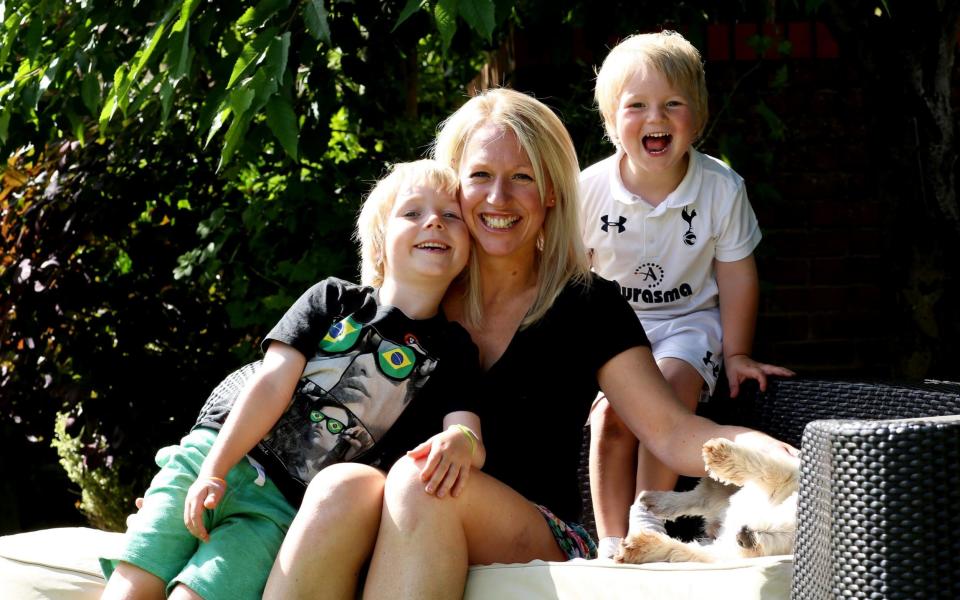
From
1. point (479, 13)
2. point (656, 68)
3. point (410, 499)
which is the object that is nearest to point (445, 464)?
point (410, 499)

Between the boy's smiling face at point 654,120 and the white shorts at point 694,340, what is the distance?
40 centimetres

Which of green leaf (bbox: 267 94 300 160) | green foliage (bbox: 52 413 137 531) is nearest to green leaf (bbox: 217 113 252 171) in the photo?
green leaf (bbox: 267 94 300 160)

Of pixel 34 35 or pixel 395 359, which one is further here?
pixel 34 35

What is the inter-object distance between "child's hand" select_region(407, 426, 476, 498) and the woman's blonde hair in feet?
1.63

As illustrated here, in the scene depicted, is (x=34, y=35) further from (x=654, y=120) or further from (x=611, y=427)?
(x=611, y=427)

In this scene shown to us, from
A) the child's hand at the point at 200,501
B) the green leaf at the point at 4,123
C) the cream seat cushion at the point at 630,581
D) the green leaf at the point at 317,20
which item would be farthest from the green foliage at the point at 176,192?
the cream seat cushion at the point at 630,581

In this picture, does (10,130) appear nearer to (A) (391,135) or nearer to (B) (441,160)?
(A) (391,135)

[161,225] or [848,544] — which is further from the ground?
[161,225]

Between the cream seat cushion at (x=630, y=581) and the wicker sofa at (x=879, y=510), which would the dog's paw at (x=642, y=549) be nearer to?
the cream seat cushion at (x=630, y=581)

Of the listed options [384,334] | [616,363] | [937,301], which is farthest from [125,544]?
[937,301]

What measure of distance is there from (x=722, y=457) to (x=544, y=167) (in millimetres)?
797

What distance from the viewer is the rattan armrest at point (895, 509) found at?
1.65 meters

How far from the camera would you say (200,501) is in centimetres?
222

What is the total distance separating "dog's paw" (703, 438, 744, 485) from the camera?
2.12 m
